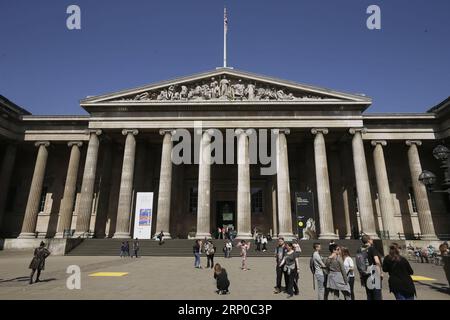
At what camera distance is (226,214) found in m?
36.2

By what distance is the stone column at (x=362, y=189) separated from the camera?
2659cm

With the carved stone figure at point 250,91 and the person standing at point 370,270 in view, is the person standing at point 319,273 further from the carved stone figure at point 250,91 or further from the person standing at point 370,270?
the carved stone figure at point 250,91

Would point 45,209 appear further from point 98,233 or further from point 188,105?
point 188,105

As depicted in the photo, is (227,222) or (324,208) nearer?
(324,208)

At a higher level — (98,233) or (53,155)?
(53,155)

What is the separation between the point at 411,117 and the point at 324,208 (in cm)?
1515

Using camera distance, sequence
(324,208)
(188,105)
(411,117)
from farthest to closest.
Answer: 1. (411,117)
2. (188,105)
3. (324,208)

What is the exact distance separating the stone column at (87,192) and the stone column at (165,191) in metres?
6.65

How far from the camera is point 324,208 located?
26953 millimetres

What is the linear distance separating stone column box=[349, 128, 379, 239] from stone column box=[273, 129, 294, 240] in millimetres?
6697

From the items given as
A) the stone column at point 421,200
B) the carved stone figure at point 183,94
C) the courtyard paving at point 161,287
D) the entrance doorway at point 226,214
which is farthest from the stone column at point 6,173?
the stone column at point 421,200

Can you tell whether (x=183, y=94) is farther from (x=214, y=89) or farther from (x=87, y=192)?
(x=87, y=192)

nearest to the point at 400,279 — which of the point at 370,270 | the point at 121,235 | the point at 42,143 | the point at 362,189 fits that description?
the point at 370,270
